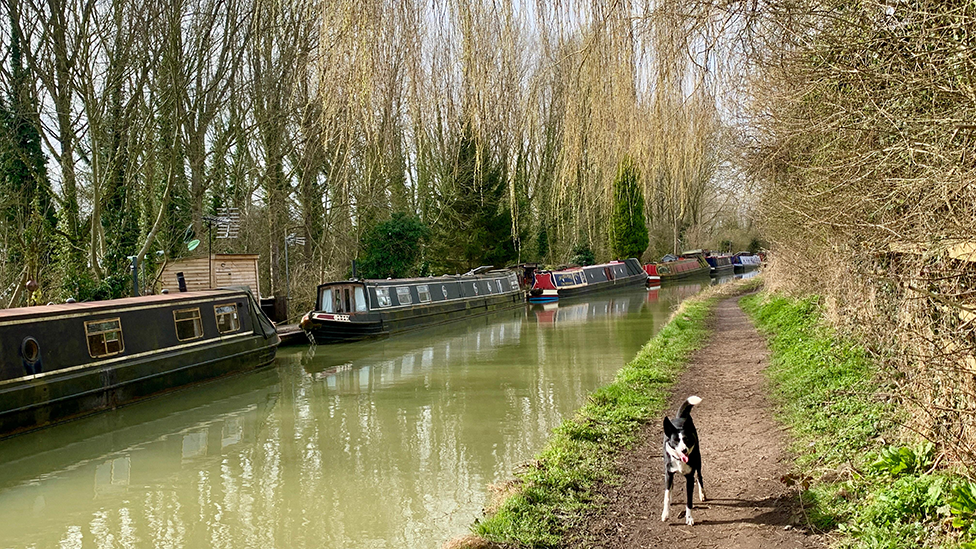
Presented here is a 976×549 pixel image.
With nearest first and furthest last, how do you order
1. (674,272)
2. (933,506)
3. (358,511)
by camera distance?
(933,506)
(358,511)
(674,272)

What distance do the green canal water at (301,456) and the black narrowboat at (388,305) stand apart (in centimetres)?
294

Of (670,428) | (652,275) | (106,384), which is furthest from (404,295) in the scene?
(652,275)

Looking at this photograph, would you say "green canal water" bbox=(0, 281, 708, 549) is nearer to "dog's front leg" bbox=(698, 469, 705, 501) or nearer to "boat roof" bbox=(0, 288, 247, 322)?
"boat roof" bbox=(0, 288, 247, 322)

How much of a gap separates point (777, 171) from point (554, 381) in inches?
168

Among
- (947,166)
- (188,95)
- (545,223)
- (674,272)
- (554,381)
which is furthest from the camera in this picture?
(674,272)

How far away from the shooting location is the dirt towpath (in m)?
4.17

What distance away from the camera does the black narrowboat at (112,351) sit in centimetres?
902

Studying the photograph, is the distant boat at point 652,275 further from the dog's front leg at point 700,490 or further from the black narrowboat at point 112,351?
the dog's front leg at point 700,490

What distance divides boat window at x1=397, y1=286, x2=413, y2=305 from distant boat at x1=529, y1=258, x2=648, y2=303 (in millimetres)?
9985

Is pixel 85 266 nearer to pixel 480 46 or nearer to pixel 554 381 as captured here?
pixel 554 381

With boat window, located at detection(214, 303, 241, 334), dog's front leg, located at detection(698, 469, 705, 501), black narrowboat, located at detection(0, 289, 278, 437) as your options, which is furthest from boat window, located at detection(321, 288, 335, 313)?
dog's front leg, located at detection(698, 469, 705, 501)

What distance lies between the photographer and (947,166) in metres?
3.46

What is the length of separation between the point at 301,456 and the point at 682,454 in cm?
443

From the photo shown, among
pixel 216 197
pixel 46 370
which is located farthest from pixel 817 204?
pixel 216 197
